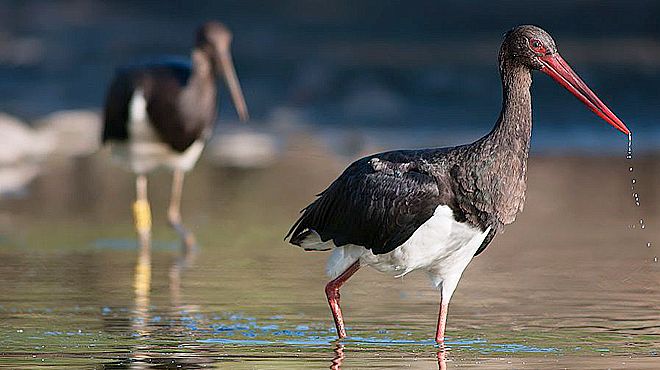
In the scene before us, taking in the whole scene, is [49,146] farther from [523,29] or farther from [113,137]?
[523,29]

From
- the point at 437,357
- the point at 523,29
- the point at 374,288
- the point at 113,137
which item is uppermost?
the point at 113,137

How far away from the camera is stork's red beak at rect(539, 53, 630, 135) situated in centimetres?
875

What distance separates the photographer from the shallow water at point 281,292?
835 centimetres

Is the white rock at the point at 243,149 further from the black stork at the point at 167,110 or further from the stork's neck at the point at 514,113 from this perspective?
the stork's neck at the point at 514,113

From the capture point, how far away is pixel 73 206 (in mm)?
15273

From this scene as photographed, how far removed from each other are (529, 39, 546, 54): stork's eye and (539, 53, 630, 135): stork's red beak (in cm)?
4

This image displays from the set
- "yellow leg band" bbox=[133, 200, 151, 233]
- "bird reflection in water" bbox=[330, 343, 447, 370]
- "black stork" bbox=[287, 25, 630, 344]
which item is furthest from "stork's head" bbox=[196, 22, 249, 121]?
"bird reflection in water" bbox=[330, 343, 447, 370]

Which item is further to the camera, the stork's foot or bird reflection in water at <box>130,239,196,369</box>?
the stork's foot

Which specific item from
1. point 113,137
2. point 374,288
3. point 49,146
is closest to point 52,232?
point 113,137

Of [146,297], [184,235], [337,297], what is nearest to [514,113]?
[337,297]

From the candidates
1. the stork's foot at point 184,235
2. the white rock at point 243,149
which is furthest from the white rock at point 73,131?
the stork's foot at point 184,235

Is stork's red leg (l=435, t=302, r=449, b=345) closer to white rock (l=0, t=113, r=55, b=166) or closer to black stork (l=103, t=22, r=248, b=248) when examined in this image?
black stork (l=103, t=22, r=248, b=248)

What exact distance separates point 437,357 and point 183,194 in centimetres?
857

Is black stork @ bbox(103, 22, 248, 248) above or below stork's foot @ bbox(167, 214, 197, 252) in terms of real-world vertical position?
above
